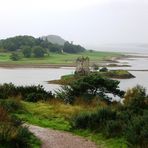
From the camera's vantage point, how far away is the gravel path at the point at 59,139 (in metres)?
10.7

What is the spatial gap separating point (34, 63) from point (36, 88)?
8828cm

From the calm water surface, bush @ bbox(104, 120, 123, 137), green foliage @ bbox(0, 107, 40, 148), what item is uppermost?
green foliage @ bbox(0, 107, 40, 148)

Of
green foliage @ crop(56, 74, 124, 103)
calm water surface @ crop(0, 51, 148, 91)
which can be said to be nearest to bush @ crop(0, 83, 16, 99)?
green foliage @ crop(56, 74, 124, 103)

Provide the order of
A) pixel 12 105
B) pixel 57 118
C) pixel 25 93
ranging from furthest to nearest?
pixel 25 93 < pixel 12 105 < pixel 57 118

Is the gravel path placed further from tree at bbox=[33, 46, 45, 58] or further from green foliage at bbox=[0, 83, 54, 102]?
tree at bbox=[33, 46, 45, 58]

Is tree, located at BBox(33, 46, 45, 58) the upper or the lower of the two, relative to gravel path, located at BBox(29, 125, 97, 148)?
lower

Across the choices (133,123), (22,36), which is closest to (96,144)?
(133,123)

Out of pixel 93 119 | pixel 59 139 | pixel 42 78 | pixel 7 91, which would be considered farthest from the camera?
pixel 42 78

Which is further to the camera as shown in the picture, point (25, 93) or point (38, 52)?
point (38, 52)

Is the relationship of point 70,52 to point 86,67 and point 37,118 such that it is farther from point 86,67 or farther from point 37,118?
point 37,118

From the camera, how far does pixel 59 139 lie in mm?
11352

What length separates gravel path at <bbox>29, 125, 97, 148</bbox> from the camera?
10.7 m

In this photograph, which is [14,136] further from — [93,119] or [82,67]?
[82,67]

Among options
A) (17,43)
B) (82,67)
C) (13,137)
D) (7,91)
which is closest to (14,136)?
(13,137)
